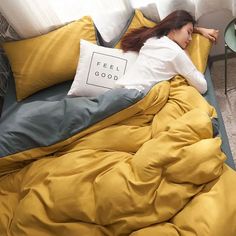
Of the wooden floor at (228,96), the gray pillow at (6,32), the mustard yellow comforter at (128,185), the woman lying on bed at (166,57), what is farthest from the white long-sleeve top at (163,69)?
the gray pillow at (6,32)

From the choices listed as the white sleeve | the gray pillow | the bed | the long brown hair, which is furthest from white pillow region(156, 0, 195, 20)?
the gray pillow

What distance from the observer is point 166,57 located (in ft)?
5.04

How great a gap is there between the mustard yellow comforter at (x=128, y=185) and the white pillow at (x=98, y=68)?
0.94 feet

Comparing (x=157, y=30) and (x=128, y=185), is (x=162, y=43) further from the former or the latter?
(x=128, y=185)

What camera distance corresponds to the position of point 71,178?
1.23m

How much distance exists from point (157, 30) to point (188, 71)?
275mm

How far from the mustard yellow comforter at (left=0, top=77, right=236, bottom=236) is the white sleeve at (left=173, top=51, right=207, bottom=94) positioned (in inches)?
7.8

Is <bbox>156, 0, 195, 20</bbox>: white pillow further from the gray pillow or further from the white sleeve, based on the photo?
the gray pillow

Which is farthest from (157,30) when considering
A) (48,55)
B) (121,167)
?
(121,167)

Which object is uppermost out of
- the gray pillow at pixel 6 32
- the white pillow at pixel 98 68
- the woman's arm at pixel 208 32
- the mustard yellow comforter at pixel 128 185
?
the gray pillow at pixel 6 32

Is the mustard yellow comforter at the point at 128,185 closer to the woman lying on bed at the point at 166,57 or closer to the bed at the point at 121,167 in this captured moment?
the bed at the point at 121,167

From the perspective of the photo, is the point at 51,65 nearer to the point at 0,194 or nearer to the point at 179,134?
the point at 0,194

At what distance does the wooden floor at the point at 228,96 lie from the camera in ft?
5.65

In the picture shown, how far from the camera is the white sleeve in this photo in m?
1.53
